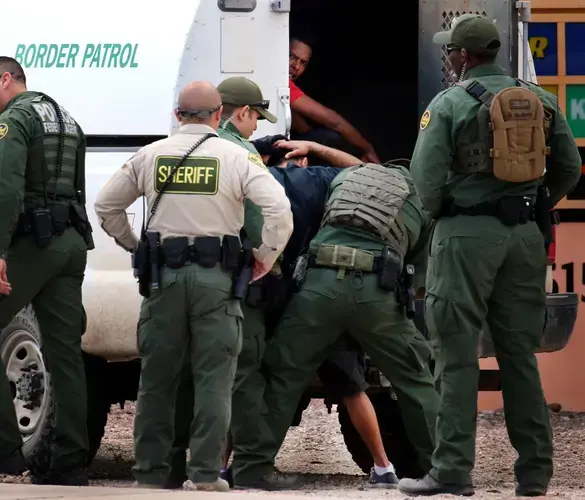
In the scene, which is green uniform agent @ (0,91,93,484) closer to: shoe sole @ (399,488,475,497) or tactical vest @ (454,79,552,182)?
shoe sole @ (399,488,475,497)

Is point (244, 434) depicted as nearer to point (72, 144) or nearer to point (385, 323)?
point (385, 323)

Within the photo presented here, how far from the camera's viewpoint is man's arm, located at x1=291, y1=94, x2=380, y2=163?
29.6 feet

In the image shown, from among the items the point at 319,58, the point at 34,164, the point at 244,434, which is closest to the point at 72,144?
the point at 34,164

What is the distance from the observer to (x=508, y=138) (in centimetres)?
691

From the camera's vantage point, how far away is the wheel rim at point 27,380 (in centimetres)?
800

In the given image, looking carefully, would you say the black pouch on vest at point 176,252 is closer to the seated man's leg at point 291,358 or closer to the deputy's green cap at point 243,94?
the seated man's leg at point 291,358

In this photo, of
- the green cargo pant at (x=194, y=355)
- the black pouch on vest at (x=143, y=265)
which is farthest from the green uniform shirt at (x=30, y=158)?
the green cargo pant at (x=194, y=355)

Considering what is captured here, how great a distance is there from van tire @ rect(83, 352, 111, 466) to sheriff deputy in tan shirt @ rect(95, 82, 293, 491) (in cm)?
122

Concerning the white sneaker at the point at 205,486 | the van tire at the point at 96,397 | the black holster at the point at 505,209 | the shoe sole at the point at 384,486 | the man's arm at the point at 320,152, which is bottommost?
the shoe sole at the point at 384,486

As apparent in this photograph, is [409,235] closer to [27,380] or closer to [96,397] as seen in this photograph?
[96,397]

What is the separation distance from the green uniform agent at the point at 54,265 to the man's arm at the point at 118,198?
0.40 m

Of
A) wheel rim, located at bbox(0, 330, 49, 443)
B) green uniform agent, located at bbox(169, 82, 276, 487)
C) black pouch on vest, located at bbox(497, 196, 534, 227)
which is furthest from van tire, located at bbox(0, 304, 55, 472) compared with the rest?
black pouch on vest, located at bbox(497, 196, 534, 227)

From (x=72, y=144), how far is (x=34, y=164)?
21 centimetres

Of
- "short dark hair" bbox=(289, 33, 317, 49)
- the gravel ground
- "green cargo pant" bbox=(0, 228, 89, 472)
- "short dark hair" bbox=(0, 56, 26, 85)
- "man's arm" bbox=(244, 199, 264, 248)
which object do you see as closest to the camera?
"man's arm" bbox=(244, 199, 264, 248)
